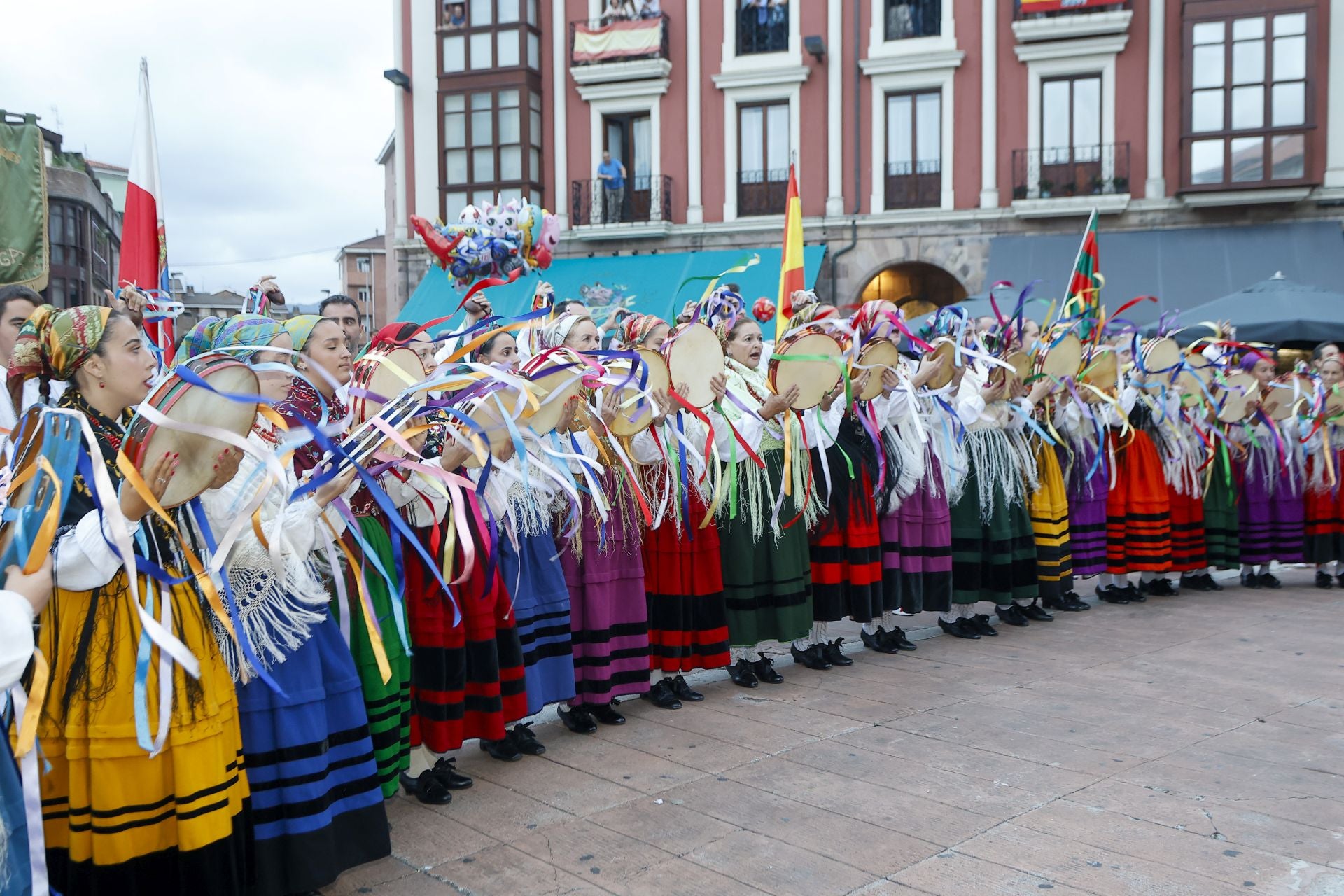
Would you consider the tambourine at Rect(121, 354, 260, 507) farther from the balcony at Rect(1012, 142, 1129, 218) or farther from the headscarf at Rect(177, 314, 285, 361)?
the balcony at Rect(1012, 142, 1129, 218)

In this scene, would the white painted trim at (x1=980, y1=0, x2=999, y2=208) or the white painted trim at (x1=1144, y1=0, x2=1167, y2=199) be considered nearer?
the white painted trim at (x1=1144, y1=0, x2=1167, y2=199)

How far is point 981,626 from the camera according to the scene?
Answer: 20.4 feet

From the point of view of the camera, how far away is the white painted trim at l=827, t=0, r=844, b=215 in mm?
17188

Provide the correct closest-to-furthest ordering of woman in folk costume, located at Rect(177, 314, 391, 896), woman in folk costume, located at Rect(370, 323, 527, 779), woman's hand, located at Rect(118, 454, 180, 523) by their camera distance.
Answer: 1. woman's hand, located at Rect(118, 454, 180, 523)
2. woman in folk costume, located at Rect(177, 314, 391, 896)
3. woman in folk costume, located at Rect(370, 323, 527, 779)

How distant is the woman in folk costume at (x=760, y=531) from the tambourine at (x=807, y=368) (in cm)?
15

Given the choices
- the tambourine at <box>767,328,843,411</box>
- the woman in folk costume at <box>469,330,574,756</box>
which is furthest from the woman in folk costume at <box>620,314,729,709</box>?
the woman in folk costume at <box>469,330,574,756</box>

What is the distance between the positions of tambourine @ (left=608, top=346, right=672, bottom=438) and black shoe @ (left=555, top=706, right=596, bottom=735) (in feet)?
3.49

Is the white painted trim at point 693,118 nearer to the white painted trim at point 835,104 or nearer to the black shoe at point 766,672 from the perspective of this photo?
the white painted trim at point 835,104

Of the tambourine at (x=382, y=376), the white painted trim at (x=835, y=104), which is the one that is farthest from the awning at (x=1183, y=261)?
the tambourine at (x=382, y=376)

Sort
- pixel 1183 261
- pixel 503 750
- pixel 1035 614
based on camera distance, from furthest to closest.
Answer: pixel 1183 261
pixel 1035 614
pixel 503 750

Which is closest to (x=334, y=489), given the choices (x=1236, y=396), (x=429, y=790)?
(x=429, y=790)

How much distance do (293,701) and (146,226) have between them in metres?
3.19

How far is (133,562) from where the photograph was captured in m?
2.39

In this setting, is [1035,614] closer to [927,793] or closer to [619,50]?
[927,793]
